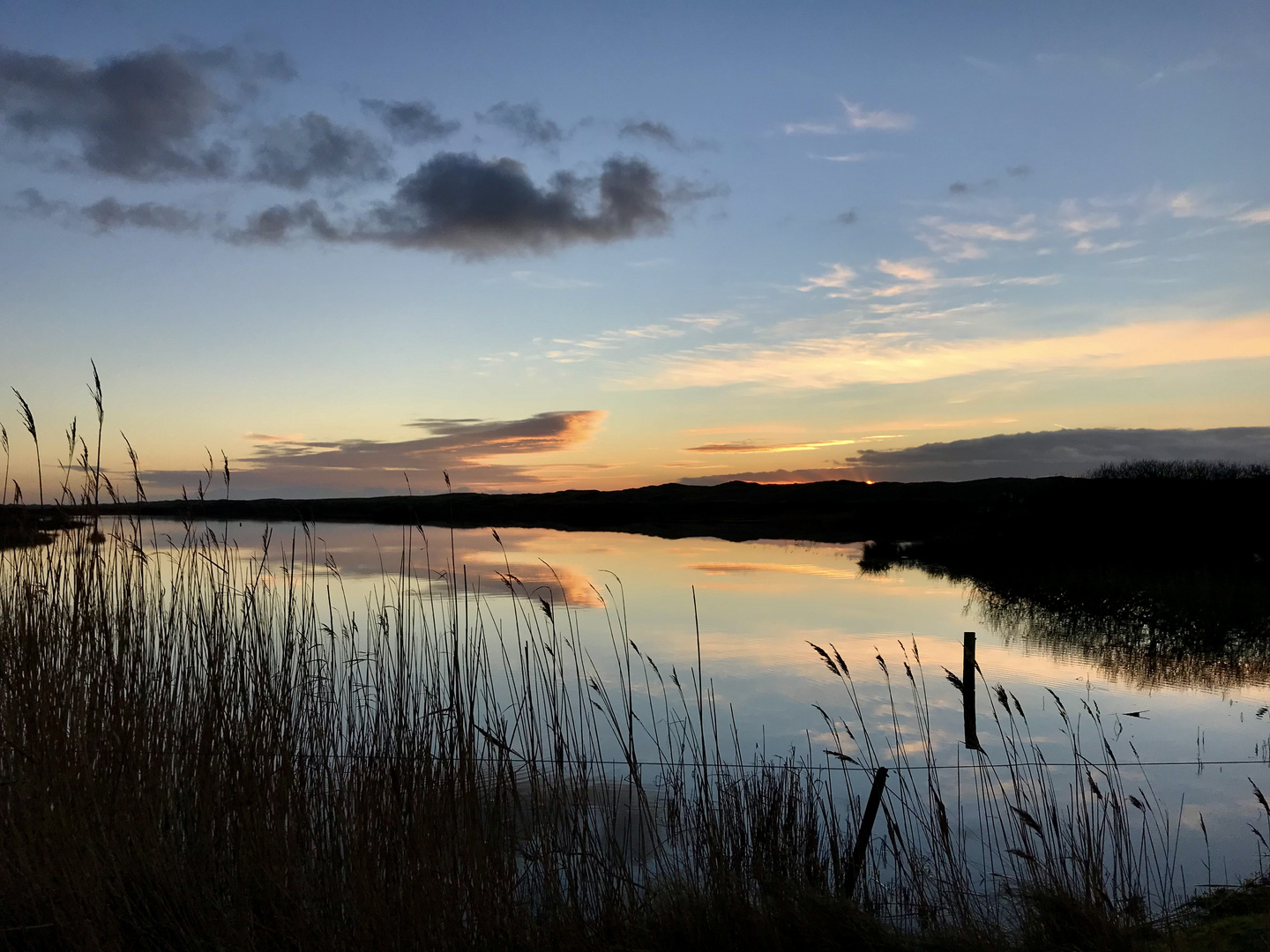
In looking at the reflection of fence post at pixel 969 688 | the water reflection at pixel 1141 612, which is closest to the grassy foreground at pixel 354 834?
the reflection of fence post at pixel 969 688

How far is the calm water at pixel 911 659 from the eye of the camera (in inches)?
291

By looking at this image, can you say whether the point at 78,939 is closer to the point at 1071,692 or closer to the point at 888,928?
A: the point at 888,928

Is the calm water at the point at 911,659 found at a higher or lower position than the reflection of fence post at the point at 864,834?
lower

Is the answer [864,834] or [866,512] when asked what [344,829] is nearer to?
[864,834]

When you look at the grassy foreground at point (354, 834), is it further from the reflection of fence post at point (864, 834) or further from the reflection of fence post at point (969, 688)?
the reflection of fence post at point (969, 688)

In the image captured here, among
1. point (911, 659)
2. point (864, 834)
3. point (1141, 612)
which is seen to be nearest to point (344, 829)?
point (864, 834)

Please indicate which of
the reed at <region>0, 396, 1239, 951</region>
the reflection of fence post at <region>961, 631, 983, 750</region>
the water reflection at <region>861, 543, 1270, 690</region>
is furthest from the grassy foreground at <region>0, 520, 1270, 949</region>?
the water reflection at <region>861, 543, 1270, 690</region>

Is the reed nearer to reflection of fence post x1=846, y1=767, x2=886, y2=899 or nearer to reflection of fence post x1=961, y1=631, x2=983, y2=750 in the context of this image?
reflection of fence post x1=846, y1=767, x2=886, y2=899

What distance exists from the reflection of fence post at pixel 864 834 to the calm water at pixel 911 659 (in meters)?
0.53

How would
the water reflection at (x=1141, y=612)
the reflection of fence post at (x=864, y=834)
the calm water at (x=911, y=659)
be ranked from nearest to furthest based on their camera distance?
the reflection of fence post at (x=864, y=834), the calm water at (x=911, y=659), the water reflection at (x=1141, y=612)

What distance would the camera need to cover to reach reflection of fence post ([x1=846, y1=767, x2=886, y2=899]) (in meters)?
4.13

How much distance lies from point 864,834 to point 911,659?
376 inches

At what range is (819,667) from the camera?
496 inches

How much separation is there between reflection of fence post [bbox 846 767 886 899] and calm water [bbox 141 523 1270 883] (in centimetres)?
53
